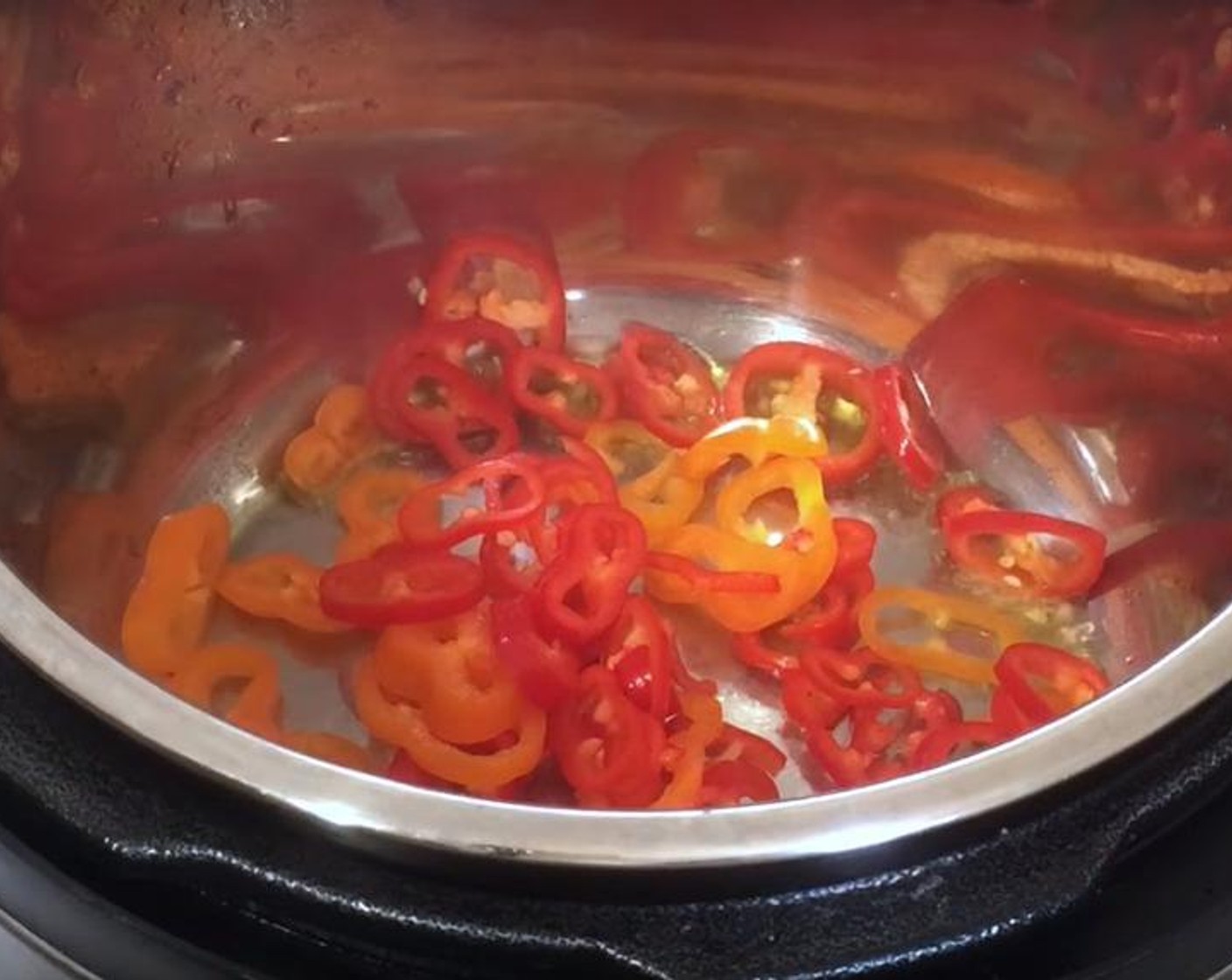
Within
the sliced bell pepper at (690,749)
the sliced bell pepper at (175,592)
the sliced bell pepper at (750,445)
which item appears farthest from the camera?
the sliced bell pepper at (750,445)

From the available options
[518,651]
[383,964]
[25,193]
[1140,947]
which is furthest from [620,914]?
[25,193]

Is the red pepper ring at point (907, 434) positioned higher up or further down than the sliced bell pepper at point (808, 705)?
higher up

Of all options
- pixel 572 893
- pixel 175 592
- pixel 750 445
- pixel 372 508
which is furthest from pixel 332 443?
pixel 572 893

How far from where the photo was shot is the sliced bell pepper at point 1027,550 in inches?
47.1

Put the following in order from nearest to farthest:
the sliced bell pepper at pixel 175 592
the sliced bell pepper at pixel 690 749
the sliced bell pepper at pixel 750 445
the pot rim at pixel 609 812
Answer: the pot rim at pixel 609 812, the sliced bell pepper at pixel 690 749, the sliced bell pepper at pixel 175 592, the sliced bell pepper at pixel 750 445

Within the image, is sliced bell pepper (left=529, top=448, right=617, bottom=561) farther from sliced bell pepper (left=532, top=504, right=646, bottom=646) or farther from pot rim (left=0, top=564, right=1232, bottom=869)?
pot rim (left=0, top=564, right=1232, bottom=869)

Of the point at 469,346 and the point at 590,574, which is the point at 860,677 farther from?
the point at 469,346

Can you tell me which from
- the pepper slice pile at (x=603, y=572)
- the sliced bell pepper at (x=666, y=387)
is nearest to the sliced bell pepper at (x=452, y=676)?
the pepper slice pile at (x=603, y=572)

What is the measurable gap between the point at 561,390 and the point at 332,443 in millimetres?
161

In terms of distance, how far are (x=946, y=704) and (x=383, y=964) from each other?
19.3 inches

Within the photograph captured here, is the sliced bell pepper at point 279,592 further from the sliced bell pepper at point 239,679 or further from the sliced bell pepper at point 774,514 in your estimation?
the sliced bell pepper at point 774,514

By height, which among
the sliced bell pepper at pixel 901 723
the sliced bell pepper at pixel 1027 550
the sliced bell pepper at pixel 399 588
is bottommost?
the sliced bell pepper at pixel 901 723

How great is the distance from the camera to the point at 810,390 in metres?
1.29

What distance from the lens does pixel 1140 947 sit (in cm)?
75
